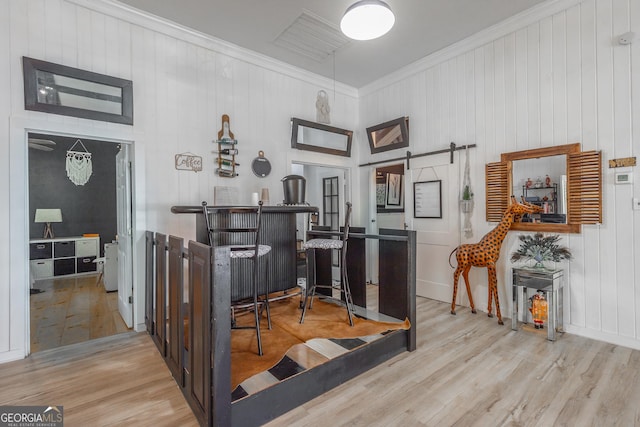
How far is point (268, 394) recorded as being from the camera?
1788mm

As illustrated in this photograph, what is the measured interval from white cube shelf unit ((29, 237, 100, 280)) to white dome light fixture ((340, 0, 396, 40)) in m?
6.47

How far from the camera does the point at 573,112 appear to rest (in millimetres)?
2928

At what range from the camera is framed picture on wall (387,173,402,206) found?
18.4ft

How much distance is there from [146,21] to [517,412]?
15.1 ft

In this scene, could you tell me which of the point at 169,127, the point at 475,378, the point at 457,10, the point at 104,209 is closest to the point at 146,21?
the point at 169,127

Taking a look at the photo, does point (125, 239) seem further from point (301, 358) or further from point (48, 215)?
point (48, 215)

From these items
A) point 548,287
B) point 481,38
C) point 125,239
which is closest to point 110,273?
point 125,239

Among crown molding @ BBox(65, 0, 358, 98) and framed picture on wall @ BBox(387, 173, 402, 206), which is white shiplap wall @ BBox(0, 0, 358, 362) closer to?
crown molding @ BBox(65, 0, 358, 98)

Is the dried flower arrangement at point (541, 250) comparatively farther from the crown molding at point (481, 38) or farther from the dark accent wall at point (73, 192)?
the dark accent wall at point (73, 192)

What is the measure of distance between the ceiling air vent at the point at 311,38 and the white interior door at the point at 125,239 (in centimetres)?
Answer: 222

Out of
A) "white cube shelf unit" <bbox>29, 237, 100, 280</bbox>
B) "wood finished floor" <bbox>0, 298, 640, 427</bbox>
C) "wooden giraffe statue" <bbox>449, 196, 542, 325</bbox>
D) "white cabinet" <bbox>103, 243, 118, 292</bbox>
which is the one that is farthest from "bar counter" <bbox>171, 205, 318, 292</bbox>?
"white cube shelf unit" <bbox>29, 237, 100, 280</bbox>

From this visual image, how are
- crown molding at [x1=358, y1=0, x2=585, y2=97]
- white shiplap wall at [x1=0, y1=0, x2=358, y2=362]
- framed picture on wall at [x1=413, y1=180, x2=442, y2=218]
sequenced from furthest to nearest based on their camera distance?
framed picture on wall at [x1=413, y1=180, x2=442, y2=218], crown molding at [x1=358, y1=0, x2=585, y2=97], white shiplap wall at [x1=0, y1=0, x2=358, y2=362]

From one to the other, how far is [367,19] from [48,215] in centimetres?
679

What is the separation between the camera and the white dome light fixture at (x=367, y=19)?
244 cm
